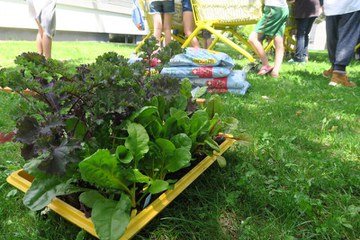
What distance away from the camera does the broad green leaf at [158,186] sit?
3.43 feet

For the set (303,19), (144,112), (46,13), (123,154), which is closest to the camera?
(123,154)

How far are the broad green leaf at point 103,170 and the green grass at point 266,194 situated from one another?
0.74ft

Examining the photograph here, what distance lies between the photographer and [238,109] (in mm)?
2502

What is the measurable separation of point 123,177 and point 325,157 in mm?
1155

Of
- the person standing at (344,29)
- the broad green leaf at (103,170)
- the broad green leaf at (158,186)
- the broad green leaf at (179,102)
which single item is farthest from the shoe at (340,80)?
the broad green leaf at (103,170)

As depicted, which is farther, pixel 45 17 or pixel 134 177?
pixel 45 17

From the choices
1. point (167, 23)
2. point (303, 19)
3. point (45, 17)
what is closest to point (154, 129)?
point (167, 23)

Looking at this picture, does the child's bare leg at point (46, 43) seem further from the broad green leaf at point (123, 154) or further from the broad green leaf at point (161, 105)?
the broad green leaf at point (123, 154)

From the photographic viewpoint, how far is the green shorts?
404 centimetres

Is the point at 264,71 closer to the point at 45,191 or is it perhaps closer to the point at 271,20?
the point at 271,20

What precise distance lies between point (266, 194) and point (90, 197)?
72cm

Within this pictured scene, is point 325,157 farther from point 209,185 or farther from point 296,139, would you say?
point 209,185

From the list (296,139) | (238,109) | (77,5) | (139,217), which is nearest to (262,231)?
(139,217)

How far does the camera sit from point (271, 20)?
4.08m
